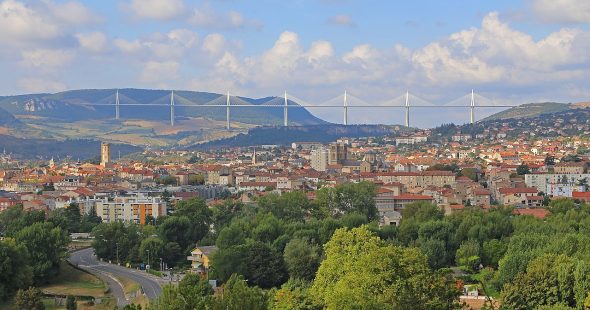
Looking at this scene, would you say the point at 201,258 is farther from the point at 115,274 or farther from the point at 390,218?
the point at 390,218

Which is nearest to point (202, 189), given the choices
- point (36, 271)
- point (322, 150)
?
point (322, 150)

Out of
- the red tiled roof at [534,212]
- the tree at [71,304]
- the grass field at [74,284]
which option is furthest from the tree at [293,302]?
the red tiled roof at [534,212]

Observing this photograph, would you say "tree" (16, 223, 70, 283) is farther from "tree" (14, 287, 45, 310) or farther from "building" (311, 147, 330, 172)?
"building" (311, 147, 330, 172)

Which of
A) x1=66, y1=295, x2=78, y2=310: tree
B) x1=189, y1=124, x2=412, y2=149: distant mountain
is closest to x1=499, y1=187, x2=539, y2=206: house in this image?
x1=66, y1=295, x2=78, y2=310: tree

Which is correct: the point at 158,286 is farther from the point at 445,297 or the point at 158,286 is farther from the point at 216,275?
the point at 445,297

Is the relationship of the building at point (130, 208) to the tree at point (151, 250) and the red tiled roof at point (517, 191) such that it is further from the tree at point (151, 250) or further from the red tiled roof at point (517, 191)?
the red tiled roof at point (517, 191)

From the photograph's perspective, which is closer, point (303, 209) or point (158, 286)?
point (158, 286)

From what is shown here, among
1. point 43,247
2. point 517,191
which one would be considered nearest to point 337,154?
point 517,191

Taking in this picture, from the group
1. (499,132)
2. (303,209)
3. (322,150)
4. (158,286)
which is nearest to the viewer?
(158,286)
